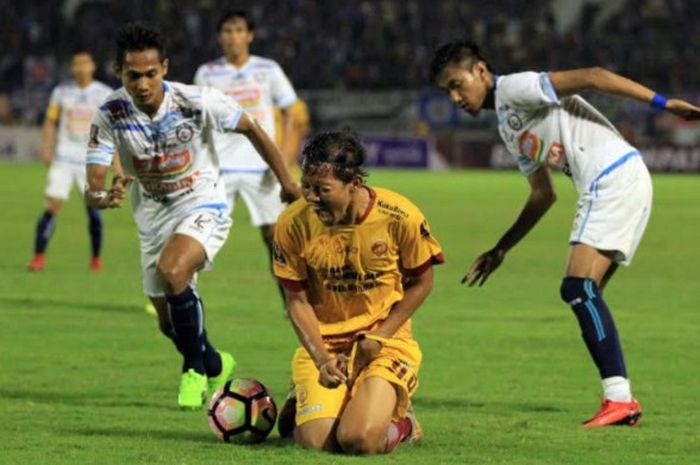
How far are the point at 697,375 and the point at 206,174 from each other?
3.24m

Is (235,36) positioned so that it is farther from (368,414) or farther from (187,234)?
(368,414)

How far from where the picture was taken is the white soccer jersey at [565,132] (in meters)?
8.26

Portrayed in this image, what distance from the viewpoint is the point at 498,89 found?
8320mm

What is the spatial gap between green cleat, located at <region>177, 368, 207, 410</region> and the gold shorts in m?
1.28

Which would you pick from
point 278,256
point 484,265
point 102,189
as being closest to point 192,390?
point 102,189

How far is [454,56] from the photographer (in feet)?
26.9

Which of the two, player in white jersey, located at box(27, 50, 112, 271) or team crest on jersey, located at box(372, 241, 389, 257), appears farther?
player in white jersey, located at box(27, 50, 112, 271)

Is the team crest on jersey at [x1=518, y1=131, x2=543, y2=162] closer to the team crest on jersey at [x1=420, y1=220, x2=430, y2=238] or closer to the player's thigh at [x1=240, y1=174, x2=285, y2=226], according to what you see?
the team crest on jersey at [x1=420, y1=220, x2=430, y2=238]

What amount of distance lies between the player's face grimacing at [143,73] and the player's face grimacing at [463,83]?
1490mm

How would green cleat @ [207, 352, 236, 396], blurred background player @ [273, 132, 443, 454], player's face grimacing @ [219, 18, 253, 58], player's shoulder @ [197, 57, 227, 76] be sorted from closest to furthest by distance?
blurred background player @ [273, 132, 443, 454]
green cleat @ [207, 352, 236, 396]
player's face grimacing @ [219, 18, 253, 58]
player's shoulder @ [197, 57, 227, 76]

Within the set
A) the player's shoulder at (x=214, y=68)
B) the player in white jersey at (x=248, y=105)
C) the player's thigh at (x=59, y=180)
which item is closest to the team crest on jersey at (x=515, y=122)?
the player in white jersey at (x=248, y=105)

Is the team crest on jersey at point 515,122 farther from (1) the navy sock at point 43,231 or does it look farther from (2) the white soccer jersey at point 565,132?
(1) the navy sock at point 43,231

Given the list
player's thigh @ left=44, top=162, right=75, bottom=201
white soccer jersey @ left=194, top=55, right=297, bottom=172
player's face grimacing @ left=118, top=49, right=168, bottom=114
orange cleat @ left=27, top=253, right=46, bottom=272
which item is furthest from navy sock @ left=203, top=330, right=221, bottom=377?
player's thigh @ left=44, top=162, right=75, bottom=201

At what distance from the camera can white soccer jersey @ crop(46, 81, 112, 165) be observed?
59.1 ft
